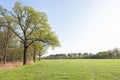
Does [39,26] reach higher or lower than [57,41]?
higher

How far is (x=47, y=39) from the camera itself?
176 feet

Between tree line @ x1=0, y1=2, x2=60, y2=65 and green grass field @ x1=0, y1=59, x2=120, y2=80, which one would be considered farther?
tree line @ x1=0, y1=2, x2=60, y2=65

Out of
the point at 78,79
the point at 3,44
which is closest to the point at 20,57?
the point at 3,44

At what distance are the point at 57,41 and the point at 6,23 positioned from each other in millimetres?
12649

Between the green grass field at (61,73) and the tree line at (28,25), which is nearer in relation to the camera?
the green grass field at (61,73)

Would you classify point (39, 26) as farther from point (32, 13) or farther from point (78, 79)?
point (78, 79)

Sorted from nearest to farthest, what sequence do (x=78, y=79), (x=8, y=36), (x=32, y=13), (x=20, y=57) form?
Result: (x=78, y=79)
(x=32, y=13)
(x=8, y=36)
(x=20, y=57)

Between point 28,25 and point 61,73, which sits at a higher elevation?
point 28,25

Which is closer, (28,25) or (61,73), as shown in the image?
(61,73)

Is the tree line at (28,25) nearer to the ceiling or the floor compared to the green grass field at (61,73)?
nearer to the ceiling

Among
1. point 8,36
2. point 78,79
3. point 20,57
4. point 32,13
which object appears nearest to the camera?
point 78,79

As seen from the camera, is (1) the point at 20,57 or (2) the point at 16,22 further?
(1) the point at 20,57

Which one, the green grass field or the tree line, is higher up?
the tree line

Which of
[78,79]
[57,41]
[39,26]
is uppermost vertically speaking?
[39,26]
